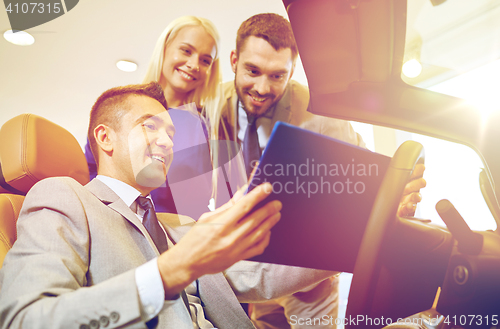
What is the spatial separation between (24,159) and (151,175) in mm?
391

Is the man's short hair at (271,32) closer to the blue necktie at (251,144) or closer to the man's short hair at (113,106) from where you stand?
the blue necktie at (251,144)

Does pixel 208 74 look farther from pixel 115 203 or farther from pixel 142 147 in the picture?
pixel 115 203

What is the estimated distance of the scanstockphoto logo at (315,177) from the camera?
472 mm

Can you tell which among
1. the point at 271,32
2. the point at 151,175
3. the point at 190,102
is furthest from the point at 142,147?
the point at 271,32

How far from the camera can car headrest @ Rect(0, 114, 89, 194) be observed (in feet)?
3.19

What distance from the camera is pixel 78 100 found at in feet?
7.74

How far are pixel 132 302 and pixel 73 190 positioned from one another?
1.38ft

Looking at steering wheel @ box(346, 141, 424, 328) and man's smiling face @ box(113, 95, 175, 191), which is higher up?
steering wheel @ box(346, 141, 424, 328)

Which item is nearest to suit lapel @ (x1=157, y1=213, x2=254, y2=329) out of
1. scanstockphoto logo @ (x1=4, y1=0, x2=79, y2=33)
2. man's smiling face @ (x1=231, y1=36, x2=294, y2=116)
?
man's smiling face @ (x1=231, y1=36, x2=294, y2=116)

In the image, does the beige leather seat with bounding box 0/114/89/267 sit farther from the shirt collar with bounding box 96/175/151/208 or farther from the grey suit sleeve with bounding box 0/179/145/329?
the grey suit sleeve with bounding box 0/179/145/329

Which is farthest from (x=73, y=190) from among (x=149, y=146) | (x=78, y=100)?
(x=78, y=100)

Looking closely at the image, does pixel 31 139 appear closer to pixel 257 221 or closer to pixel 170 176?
pixel 170 176

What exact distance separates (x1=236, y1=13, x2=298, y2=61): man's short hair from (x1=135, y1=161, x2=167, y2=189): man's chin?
65 cm

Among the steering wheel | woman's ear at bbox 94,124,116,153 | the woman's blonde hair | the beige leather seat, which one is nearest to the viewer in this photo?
the steering wheel
